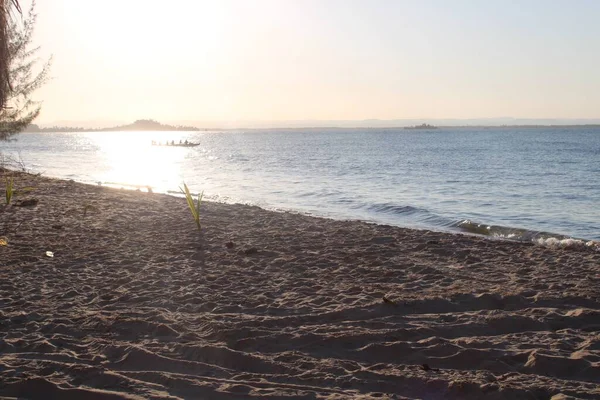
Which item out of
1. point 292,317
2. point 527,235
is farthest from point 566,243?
point 292,317

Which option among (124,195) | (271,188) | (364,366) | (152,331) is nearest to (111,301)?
(152,331)

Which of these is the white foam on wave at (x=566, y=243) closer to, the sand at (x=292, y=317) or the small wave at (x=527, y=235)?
the small wave at (x=527, y=235)

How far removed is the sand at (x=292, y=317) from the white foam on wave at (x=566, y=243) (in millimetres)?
930

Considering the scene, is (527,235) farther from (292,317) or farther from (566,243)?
(292,317)

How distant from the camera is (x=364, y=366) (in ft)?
12.6

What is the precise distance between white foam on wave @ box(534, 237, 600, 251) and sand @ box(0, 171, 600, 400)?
930 mm

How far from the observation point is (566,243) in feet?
31.1

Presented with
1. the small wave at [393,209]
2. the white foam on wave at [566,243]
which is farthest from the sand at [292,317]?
the small wave at [393,209]

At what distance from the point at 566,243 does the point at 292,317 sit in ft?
21.9

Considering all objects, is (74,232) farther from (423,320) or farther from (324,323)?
(423,320)

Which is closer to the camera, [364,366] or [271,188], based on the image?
[364,366]

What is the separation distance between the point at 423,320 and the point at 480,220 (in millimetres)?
8786

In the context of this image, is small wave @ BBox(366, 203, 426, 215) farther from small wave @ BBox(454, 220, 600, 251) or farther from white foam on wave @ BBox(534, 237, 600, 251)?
white foam on wave @ BBox(534, 237, 600, 251)

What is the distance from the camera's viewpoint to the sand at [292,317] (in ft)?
11.6
